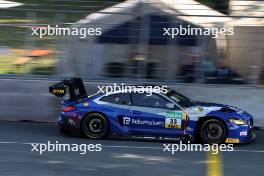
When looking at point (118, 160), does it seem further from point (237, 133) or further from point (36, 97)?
point (36, 97)

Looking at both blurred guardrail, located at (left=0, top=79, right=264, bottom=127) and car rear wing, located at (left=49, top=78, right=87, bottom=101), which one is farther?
blurred guardrail, located at (left=0, top=79, right=264, bottom=127)

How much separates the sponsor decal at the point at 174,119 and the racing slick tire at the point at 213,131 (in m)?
0.48

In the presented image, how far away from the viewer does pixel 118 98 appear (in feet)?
42.5

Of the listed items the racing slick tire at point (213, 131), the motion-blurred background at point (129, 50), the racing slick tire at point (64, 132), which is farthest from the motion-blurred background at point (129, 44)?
the racing slick tire at point (213, 131)

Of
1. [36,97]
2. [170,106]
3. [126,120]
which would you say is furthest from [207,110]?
[36,97]

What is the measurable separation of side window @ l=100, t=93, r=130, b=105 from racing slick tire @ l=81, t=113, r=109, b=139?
1.27ft

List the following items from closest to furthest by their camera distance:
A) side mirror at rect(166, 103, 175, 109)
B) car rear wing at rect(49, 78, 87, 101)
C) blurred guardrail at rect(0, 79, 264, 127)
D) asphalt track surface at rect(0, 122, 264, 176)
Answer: asphalt track surface at rect(0, 122, 264, 176)
side mirror at rect(166, 103, 175, 109)
car rear wing at rect(49, 78, 87, 101)
blurred guardrail at rect(0, 79, 264, 127)

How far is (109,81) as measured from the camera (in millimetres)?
15398

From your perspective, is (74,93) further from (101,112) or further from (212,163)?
(212,163)

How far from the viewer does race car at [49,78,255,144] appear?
12500mm

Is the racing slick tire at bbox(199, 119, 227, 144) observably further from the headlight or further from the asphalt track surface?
the asphalt track surface

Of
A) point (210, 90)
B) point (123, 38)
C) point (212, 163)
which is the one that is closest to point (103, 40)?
point (123, 38)

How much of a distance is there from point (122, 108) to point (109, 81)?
267 centimetres

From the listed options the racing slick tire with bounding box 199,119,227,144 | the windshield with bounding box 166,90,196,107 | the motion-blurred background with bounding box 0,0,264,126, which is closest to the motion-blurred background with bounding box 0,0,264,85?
the motion-blurred background with bounding box 0,0,264,126
